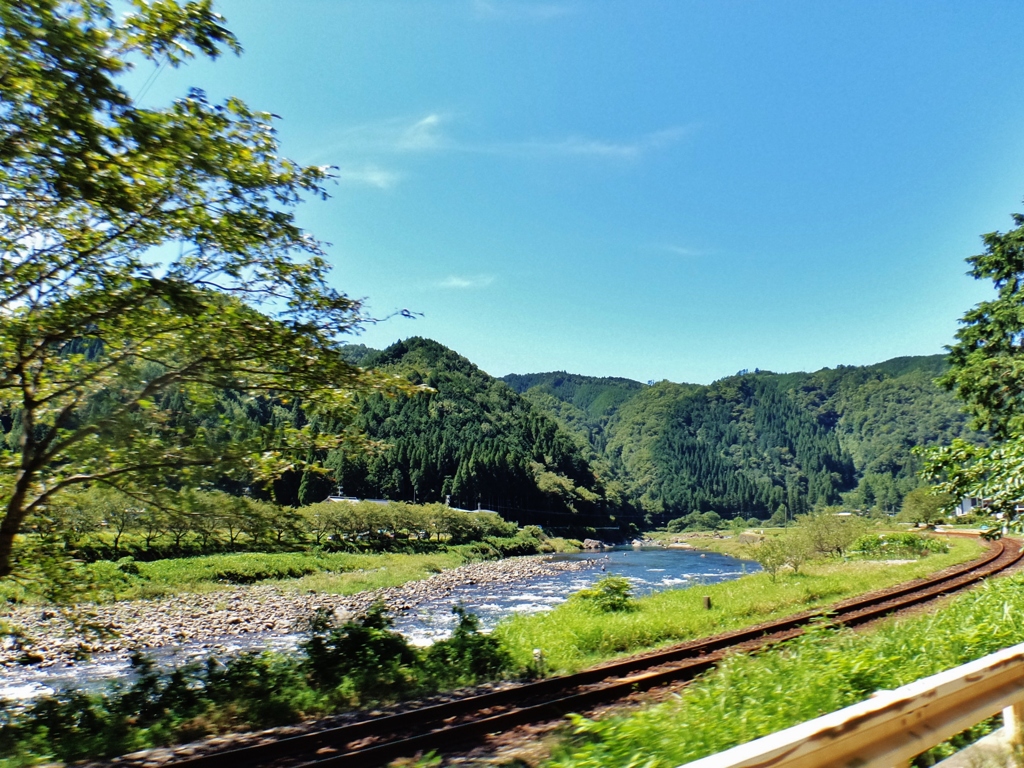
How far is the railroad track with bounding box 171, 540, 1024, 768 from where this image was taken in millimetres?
6535

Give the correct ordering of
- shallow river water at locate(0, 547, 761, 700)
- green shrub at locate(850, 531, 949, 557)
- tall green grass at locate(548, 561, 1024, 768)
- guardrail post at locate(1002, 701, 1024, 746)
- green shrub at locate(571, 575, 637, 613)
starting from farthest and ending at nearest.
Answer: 1. green shrub at locate(850, 531, 949, 557)
2. green shrub at locate(571, 575, 637, 613)
3. shallow river water at locate(0, 547, 761, 700)
4. tall green grass at locate(548, 561, 1024, 768)
5. guardrail post at locate(1002, 701, 1024, 746)

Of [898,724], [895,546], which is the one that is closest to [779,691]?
[898,724]

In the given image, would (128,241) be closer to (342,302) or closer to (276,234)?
(276,234)

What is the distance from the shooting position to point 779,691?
5.71 meters

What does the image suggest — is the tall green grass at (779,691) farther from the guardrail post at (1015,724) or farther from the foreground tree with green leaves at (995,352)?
the foreground tree with green leaves at (995,352)

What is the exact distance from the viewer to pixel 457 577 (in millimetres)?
50000

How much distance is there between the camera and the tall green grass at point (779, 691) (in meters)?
4.47

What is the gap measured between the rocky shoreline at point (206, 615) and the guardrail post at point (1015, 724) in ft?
49.0

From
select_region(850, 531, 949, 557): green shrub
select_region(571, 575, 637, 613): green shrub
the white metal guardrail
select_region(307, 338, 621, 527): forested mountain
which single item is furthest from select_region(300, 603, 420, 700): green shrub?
select_region(307, 338, 621, 527): forested mountain

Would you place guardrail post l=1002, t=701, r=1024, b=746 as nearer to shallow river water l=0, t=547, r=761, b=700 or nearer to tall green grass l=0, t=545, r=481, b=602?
shallow river water l=0, t=547, r=761, b=700

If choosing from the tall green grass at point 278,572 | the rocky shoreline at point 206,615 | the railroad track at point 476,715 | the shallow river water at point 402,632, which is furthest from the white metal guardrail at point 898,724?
the tall green grass at point 278,572

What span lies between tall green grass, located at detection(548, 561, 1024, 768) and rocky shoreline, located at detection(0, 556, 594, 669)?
11948mm

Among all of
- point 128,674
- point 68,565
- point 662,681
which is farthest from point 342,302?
point 128,674

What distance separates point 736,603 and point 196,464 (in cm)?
1632
